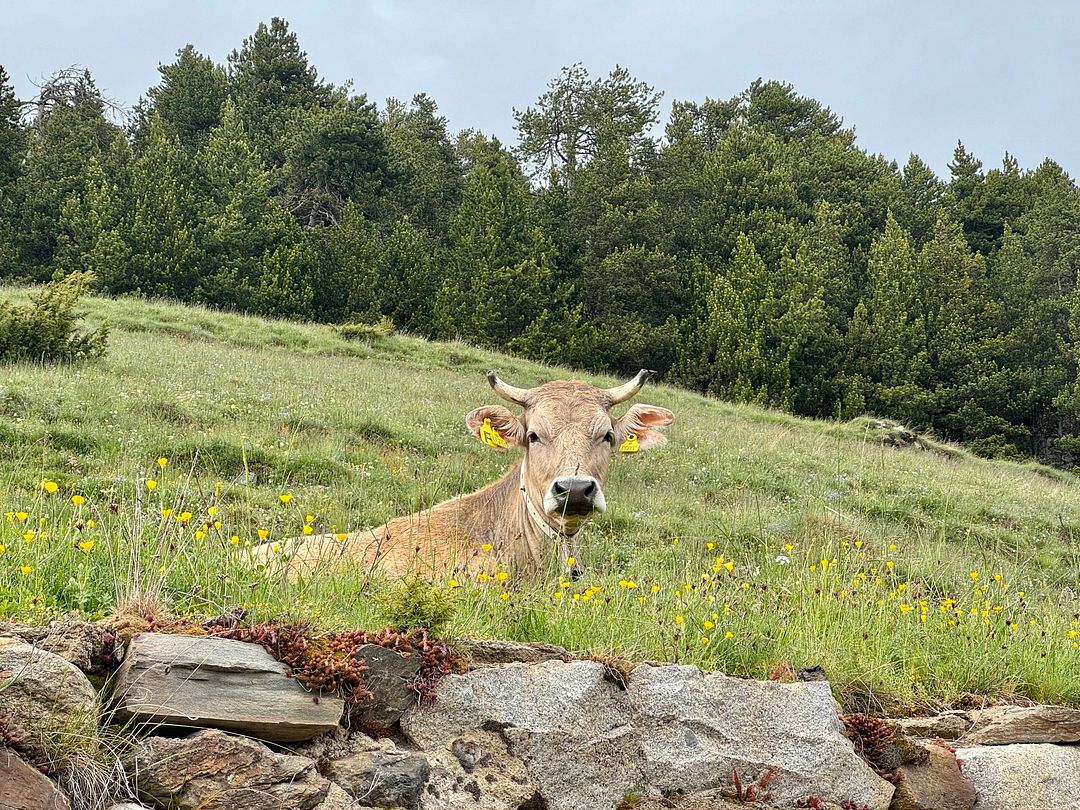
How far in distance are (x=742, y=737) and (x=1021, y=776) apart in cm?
155

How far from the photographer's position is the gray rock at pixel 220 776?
288 centimetres

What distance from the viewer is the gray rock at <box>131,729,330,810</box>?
2883mm

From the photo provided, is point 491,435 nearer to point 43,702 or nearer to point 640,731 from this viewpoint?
point 640,731

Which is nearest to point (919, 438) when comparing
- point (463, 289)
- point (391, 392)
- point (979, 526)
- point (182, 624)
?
point (979, 526)

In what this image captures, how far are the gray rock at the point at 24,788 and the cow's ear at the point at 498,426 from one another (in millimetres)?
5249

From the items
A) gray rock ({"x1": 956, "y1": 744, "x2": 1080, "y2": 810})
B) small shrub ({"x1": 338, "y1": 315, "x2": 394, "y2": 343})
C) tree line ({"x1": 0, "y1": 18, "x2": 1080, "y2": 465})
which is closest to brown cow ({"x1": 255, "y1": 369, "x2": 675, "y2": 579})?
gray rock ({"x1": 956, "y1": 744, "x2": 1080, "y2": 810})

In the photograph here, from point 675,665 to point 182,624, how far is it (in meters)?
2.02

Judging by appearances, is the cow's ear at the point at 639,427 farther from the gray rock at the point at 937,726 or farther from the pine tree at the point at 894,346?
the pine tree at the point at 894,346

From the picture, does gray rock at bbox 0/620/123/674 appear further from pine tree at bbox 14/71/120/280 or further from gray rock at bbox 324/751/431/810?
pine tree at bbox 14/71/120/280

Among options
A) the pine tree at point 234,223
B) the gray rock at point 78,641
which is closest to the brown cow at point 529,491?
the gray rock at point 78,641

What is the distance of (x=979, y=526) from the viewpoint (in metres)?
13.7

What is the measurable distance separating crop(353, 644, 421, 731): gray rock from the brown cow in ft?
9.17

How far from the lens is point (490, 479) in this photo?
12203mm

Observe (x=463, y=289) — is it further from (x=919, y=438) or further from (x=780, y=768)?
(x=780, y=768)
